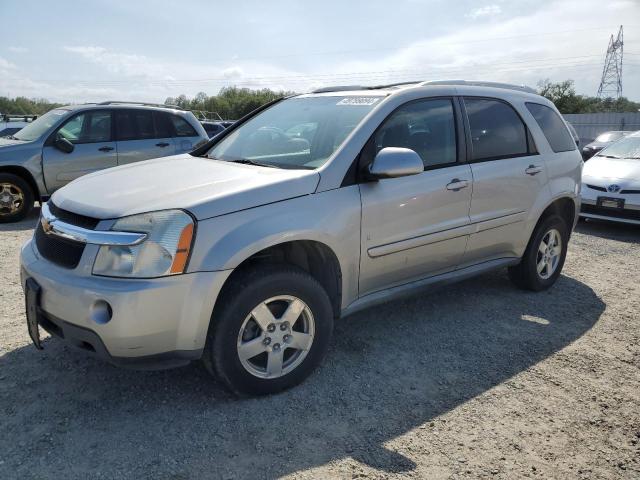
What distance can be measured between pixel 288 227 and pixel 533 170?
2.55 m

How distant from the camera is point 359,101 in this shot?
11.9 ft

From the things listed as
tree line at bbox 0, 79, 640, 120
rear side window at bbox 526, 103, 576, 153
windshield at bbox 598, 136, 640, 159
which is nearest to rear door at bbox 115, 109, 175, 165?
rear side window at bbox 526, 103, 576, 153

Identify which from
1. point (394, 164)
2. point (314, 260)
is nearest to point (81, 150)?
point (314, 260)

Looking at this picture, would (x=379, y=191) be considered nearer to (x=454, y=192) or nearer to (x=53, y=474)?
(x=454, y=192)

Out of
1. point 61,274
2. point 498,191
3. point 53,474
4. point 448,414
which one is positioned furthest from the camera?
point 498,191

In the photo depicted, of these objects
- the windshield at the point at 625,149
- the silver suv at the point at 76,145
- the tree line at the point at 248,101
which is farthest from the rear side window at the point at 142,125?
the tree line at the point at 248,101

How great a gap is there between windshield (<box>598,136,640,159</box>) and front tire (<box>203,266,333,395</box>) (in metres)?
7.42

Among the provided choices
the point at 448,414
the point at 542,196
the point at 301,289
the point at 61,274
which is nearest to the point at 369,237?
the point at 301,289

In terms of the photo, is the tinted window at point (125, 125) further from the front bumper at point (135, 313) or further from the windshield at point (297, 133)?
the front bumper at point (135, 313)

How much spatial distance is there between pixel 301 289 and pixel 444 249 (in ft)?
4.36

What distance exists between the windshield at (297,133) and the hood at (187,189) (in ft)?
0.78

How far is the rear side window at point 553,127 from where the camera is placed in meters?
4.63

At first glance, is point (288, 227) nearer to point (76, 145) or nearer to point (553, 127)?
point (553, 127)

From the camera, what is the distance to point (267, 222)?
9.14 ft
